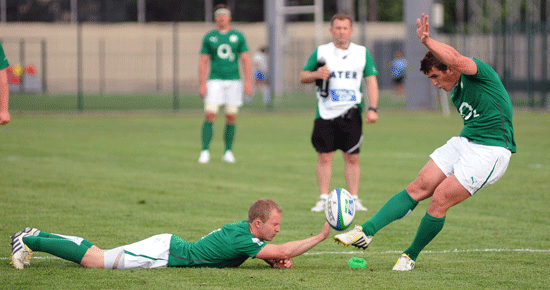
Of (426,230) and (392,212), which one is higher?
(392,212)

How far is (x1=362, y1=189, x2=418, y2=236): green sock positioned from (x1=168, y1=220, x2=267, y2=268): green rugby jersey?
2.81 ft

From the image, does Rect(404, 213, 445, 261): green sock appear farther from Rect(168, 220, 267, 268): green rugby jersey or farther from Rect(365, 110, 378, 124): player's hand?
Rect(365, 110, 378, 124): player's hand

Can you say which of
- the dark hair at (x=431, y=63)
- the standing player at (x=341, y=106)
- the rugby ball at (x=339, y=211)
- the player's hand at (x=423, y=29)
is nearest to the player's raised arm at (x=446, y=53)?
the player's hand at (x=423, y=29)

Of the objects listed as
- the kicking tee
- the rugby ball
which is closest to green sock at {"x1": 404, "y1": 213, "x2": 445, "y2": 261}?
the rugby ball

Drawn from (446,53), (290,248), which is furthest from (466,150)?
(290,248)

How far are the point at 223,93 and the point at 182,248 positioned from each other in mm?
7410

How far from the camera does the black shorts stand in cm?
842

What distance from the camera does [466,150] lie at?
5523 mm

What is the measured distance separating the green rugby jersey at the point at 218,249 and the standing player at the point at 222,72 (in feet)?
23.0

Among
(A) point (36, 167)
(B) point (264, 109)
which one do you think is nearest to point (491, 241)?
(A) point (36, 167)

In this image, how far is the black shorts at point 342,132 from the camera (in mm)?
8422

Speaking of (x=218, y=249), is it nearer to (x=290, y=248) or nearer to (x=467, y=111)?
(x=290, y=248)

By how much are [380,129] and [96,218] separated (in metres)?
12.7

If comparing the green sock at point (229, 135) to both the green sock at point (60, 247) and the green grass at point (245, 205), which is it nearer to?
the green grass at point (245, 205)
